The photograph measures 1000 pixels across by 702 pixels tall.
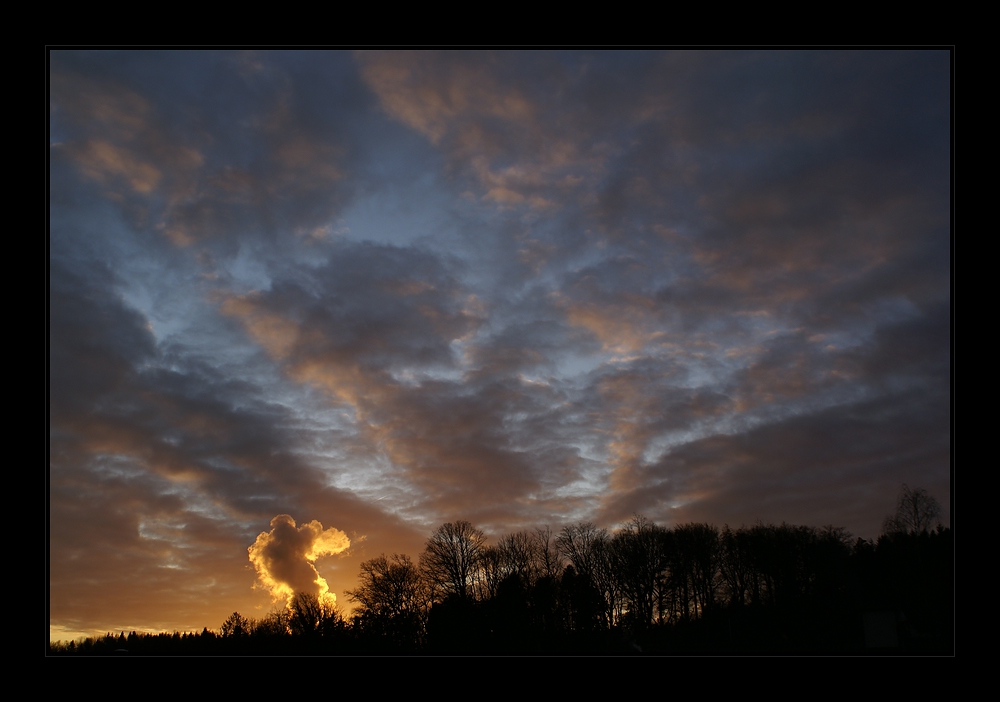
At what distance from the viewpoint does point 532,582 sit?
6719 centimetres

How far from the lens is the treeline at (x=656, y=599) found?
59344 millimetres

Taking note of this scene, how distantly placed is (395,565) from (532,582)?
43.7 feet

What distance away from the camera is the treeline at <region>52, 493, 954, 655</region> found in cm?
5934

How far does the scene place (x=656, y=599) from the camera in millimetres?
Answer: 68062

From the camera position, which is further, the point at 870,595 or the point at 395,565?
the point at 395,565
